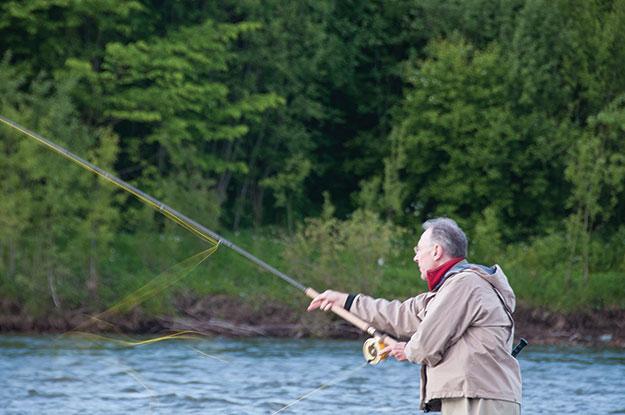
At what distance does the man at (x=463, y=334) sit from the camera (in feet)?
16.3

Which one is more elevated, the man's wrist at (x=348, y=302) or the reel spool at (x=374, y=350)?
the man's wrist at (x=348, y=302)

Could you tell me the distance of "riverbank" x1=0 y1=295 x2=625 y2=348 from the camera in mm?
20281

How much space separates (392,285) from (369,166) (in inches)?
384

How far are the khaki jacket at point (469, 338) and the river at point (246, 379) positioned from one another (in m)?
7.43

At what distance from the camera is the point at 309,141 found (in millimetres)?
30500

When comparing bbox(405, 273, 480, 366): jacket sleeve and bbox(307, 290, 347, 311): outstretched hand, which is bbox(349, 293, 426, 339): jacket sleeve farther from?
bbox(405, 273, 480, 366): jacket sleeve

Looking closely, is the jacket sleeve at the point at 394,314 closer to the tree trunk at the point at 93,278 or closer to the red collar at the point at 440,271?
the red collar at the point at 440,271

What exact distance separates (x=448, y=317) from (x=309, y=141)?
1008 inches

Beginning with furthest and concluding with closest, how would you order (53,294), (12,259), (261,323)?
(261,323) < (12,259) < (53,294)

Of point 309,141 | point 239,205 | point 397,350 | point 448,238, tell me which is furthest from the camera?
point 309,141

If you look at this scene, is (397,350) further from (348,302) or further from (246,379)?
(246,379)

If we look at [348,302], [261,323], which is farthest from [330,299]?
[261,323]

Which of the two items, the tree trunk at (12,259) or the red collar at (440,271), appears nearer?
the red collar at (440,271)

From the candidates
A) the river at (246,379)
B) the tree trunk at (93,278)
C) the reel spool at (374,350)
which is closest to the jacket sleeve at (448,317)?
the reel spool at (374,350)
